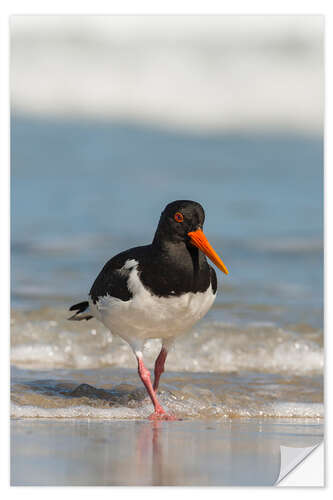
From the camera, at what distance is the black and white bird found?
489 centimetres

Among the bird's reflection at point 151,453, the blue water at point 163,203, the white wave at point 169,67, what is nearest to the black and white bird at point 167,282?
the bird's reflection at point 151,453

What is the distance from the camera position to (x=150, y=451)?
4105mm

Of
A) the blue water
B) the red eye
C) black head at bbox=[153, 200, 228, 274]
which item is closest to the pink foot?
black head at bbox=[153, 200, 228, 274]

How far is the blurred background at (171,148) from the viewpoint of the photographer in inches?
251

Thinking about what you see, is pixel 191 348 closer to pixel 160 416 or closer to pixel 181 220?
pixel 160 416

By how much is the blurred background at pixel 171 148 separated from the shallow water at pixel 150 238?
4 centimetres

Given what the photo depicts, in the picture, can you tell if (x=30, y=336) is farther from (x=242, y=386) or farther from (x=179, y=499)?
(x=179, y=499)

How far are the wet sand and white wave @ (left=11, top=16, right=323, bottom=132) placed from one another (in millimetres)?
2363

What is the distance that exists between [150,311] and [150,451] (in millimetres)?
1044

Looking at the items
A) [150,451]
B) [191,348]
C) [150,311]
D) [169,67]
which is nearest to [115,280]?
[150,311]

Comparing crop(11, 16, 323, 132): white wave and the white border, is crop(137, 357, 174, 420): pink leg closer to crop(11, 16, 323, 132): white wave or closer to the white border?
the white border

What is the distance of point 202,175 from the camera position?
46.5ft

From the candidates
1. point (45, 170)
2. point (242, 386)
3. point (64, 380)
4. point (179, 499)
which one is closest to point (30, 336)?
point (64, 380)

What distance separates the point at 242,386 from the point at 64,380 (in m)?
1.35
